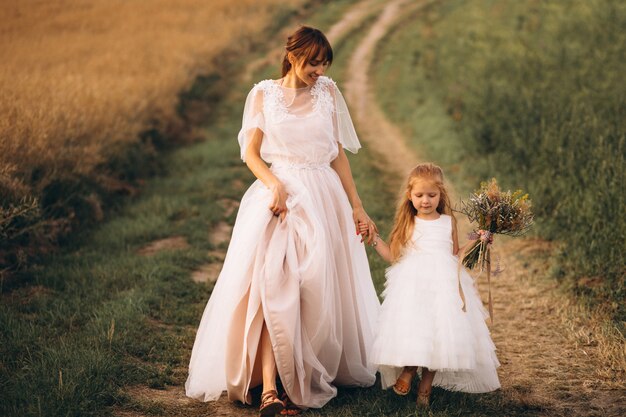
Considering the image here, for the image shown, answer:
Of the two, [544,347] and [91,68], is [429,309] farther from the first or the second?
[91,68]

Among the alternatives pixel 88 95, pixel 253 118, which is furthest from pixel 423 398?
pixel 88 95

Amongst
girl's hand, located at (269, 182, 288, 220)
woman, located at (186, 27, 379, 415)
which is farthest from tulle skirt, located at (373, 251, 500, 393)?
girl's hand, located at (269, 182, 288, 220)

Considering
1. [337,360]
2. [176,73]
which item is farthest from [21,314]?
[176,73]

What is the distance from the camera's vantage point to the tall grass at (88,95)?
769 centimetres

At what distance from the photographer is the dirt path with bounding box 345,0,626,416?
14.8 feet

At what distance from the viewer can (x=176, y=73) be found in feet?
51.4

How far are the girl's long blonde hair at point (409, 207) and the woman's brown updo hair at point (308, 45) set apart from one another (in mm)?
887

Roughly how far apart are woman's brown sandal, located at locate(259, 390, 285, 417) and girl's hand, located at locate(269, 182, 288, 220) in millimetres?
1068

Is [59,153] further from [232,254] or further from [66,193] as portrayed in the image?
[232,254]

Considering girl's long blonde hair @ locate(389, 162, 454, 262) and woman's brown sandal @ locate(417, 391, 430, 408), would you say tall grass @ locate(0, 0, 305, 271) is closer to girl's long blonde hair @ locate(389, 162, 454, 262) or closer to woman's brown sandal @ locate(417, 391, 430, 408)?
girl's long blonde hair @ locate(389, 162, 454, 262)

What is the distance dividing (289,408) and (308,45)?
2.20 meters

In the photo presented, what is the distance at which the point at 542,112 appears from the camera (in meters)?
10.6

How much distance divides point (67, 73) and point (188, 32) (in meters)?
9.47

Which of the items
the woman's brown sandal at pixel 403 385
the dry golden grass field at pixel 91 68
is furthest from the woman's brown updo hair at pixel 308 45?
the dry golden grass field at pixel 91 68
